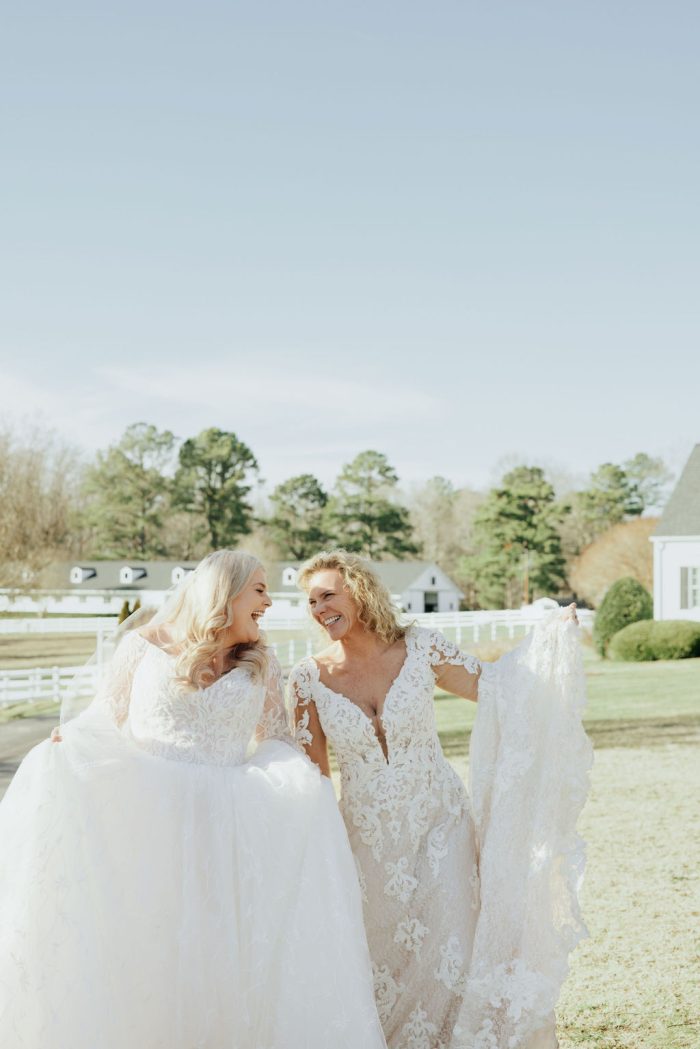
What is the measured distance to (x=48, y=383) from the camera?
69.1 metres

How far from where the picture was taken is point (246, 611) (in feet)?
13.2

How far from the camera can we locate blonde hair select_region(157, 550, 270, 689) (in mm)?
3908

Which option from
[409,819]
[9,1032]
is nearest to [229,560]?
[409,819]

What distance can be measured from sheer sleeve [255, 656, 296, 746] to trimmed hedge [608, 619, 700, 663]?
25273 mm

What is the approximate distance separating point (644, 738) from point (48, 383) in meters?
59.5

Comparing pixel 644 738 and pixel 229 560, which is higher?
pixel 229 560

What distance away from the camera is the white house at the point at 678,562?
31.7 m

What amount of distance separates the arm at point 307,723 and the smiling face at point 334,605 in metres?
0.22

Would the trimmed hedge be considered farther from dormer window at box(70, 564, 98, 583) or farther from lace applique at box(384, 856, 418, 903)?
dormer window at box(70, 564, 98, 583)

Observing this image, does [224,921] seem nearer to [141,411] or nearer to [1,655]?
[1,655]

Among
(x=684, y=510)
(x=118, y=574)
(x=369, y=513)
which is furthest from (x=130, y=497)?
(x=684, y=510)

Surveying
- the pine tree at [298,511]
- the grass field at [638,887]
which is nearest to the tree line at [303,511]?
the pine tree at [298,511]

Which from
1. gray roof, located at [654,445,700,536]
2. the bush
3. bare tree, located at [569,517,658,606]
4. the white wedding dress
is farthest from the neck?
bare tree, located at [569,517,658,606]

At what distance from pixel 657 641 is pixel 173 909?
26012 mm
